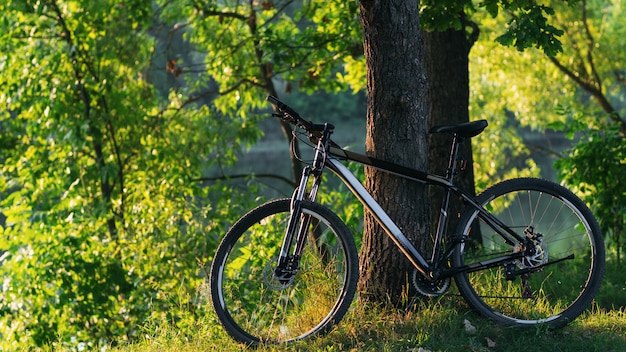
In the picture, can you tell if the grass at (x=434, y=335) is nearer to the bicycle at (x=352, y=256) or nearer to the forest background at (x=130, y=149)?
the bicycle at (x=352, y=256)

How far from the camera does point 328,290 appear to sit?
4426 millimetres

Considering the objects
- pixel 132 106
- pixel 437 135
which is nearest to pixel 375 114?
pixel 437 135

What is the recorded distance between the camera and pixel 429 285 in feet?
14.4

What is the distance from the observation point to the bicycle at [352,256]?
4.18 m

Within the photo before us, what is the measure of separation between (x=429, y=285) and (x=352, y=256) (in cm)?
50

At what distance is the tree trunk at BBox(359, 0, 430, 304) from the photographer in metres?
4.54

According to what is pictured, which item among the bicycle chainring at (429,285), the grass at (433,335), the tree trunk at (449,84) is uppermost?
the tree trunk at (449,84)

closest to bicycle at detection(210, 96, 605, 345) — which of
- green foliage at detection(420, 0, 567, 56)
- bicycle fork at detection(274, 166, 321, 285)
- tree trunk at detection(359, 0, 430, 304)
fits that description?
bicycle fork at detection(274, 166, 321, 285)

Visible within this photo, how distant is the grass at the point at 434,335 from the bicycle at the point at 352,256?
0.07m

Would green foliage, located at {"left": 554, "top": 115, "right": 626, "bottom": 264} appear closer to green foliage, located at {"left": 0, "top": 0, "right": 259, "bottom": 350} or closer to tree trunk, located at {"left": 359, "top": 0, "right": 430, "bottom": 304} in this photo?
tree trunk, located at {"left": 359, "top": 0, "right": 430, "bottom": 304}

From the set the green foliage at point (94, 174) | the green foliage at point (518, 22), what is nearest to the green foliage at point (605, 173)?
the green foliage at point (518, 22)

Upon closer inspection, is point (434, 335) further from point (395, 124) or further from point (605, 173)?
point (605, 173)

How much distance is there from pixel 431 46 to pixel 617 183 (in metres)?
1.89

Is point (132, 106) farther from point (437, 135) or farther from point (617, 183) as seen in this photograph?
point (617, 183)
